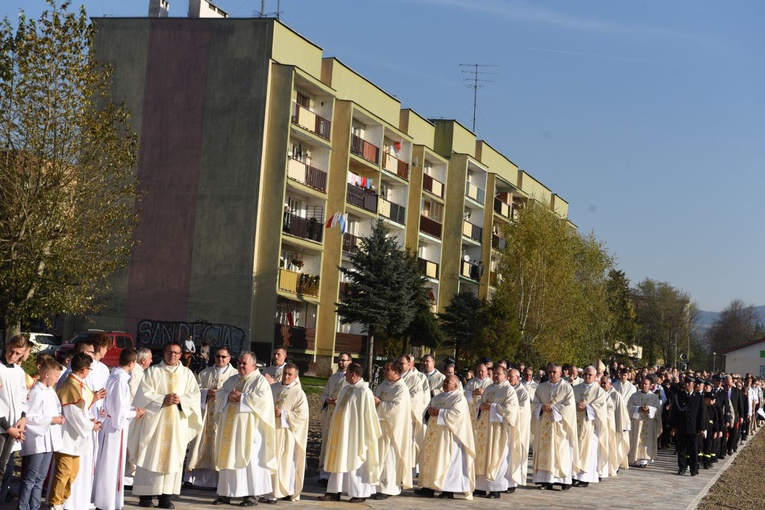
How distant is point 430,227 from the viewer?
58.0 meters

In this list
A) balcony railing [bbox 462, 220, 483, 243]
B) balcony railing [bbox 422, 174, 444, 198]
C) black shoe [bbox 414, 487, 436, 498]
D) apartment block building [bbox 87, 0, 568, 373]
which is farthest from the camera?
balcony railing [bbox 462, 220, 483, 243]

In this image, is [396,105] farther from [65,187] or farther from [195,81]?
[65,187]

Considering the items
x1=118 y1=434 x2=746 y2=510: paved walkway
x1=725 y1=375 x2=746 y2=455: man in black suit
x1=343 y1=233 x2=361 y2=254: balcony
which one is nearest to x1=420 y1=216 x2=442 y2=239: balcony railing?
x1=343 y1=233 x2=361 y2=254: balcony

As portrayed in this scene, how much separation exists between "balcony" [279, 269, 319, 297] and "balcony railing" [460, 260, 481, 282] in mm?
18737

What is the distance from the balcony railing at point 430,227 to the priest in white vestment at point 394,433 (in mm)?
40282

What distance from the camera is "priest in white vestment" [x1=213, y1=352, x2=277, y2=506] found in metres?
13.8

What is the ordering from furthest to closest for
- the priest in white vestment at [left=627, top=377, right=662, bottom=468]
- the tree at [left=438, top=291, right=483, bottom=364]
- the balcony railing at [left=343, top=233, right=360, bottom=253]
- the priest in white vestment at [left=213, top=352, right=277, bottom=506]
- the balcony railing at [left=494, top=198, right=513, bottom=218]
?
the balcony railing at [left=494, top=198, right=513, bottom=218], the tree at [left=438, top=291, right=483, bottom=364], the balcony railing at [left=343, top=233, right=360, bottom=253], the priest in white vestment at [left=627, top=377, right=662, bottom=468], the priest in white vestment at [left=213, top=352, right=277, bottom=506]

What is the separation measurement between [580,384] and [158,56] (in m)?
27.1

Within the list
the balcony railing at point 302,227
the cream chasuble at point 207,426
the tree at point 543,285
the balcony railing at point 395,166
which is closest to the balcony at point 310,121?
the balcony railing at point 302,227

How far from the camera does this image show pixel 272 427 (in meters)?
14.2

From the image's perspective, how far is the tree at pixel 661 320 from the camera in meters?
117

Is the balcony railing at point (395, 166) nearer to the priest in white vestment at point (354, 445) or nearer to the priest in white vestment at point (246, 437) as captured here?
the priest in white vestment at point (354, 445)

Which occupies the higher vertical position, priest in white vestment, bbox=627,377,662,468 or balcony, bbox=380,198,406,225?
balcony, bbox=380,198,406,225

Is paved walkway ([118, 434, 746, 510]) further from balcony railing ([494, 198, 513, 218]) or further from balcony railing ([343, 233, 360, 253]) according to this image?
balcony railing ([494, 198, 513, 218])
